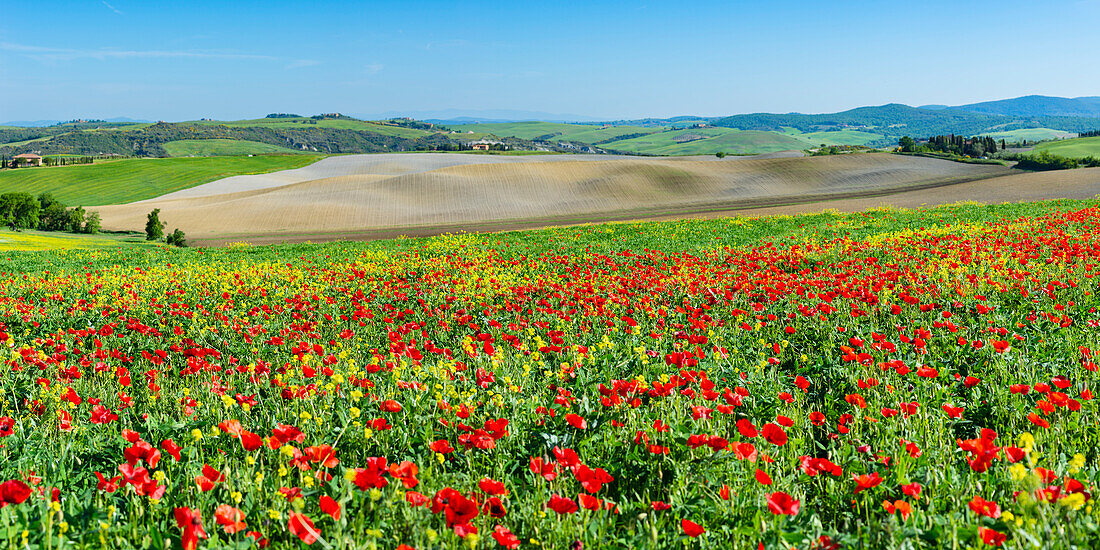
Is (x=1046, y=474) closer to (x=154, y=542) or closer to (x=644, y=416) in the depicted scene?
(x=644, y=416)

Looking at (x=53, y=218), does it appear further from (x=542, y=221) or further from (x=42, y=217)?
(x=542, y=221)

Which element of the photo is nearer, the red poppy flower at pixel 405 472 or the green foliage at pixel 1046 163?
the red poppy flower at pixel 405 472

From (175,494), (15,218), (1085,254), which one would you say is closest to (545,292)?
(175,494)

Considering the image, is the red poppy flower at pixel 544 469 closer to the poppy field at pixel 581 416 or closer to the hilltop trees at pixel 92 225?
the poppy field at pixel 581 416

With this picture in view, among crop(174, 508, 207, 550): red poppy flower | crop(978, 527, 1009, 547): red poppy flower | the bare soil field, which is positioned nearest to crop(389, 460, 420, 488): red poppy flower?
crop(174, 508, 207, 550): red poppy flower

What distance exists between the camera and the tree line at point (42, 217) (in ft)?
174

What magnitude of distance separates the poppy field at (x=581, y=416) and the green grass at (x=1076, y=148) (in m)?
130

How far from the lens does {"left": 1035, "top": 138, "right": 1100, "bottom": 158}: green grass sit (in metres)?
109

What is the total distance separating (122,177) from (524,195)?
86653 millimetres

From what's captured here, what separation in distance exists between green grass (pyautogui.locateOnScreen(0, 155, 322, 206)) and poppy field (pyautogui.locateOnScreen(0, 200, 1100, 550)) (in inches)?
4027

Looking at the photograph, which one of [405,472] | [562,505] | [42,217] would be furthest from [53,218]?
[562,505]

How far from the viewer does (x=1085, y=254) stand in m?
11.0

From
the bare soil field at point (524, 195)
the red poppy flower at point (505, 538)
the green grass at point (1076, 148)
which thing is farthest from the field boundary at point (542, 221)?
the green grass at point (1076, 148)

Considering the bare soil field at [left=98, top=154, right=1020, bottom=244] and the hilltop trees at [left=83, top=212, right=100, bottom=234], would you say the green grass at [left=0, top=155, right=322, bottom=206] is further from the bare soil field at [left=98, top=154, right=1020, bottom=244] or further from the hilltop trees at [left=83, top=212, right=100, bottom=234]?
the hilltop trees at [left=83, top=212, right=100, bottom=234]
